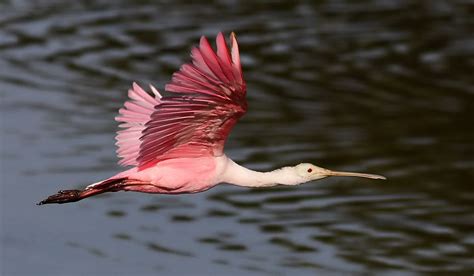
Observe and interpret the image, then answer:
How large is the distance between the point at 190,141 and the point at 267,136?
5.06 metres

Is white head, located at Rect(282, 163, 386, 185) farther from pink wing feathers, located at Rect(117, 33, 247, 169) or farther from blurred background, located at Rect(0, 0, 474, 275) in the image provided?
blurred background, located at Rect(0, 0, 474, 275)

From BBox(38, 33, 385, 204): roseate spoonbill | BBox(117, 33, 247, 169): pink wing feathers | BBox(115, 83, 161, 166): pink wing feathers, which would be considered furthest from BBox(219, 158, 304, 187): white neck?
BBox(115, 83, 161, 166): pink wing feathers

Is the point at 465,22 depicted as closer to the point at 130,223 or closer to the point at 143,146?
the point at 130,223

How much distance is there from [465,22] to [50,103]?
14.4 feet

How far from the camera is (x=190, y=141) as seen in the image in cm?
787

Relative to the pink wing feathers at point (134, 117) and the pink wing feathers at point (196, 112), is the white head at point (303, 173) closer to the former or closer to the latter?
the pink wing feathers at point (196, 112)

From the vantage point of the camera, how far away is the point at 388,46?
593 inches

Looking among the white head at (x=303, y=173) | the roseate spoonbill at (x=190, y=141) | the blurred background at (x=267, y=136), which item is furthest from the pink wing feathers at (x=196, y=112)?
the blurred background at (x=267, y=136)

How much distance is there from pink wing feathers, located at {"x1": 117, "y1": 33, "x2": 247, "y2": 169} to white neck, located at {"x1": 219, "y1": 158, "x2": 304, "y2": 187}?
11 cm

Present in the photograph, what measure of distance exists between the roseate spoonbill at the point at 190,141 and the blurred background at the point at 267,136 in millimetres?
2710

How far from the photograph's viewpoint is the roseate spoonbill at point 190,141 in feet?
23.2

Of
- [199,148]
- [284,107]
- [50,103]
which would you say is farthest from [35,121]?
[199,148]

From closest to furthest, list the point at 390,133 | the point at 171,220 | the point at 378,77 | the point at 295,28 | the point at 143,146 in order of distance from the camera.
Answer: the point at 143,146
the point at 171,220
the point at 390,133
the point at 378,77
the point at 295,28

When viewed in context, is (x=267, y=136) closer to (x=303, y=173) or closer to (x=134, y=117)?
(x=134, y=117)
